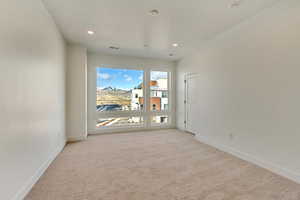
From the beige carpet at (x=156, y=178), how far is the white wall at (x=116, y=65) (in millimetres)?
1844

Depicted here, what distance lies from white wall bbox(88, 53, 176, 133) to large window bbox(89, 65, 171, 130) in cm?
7

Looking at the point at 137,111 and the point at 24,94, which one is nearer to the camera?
the point at 24,94

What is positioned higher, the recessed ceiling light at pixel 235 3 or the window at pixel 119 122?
the recessed ceiling light at pixel 235 3

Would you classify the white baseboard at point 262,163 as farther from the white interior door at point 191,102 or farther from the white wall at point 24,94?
the white wall at point 24,94

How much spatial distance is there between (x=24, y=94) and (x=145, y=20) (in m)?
2.42

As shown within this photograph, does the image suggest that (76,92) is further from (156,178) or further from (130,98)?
(156,178)

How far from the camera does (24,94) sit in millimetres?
1838

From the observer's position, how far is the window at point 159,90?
5.81m

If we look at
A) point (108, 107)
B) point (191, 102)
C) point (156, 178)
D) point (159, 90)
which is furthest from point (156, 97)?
point (156, 178)

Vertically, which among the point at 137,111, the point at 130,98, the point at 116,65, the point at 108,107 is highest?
the point at 116,65

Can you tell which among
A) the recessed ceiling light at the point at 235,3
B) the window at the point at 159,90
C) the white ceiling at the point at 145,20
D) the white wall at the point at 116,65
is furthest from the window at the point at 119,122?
the recessed ceiling light at the point at 235,3

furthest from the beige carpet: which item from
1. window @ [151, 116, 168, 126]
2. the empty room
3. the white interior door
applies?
window @ [151, 116, 168, 126]

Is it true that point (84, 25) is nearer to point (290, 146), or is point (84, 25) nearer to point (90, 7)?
point (90, 7)

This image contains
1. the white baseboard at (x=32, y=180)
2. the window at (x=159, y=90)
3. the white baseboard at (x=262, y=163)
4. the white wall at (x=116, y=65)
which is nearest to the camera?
the white baseboard at (x=32, y=180)
